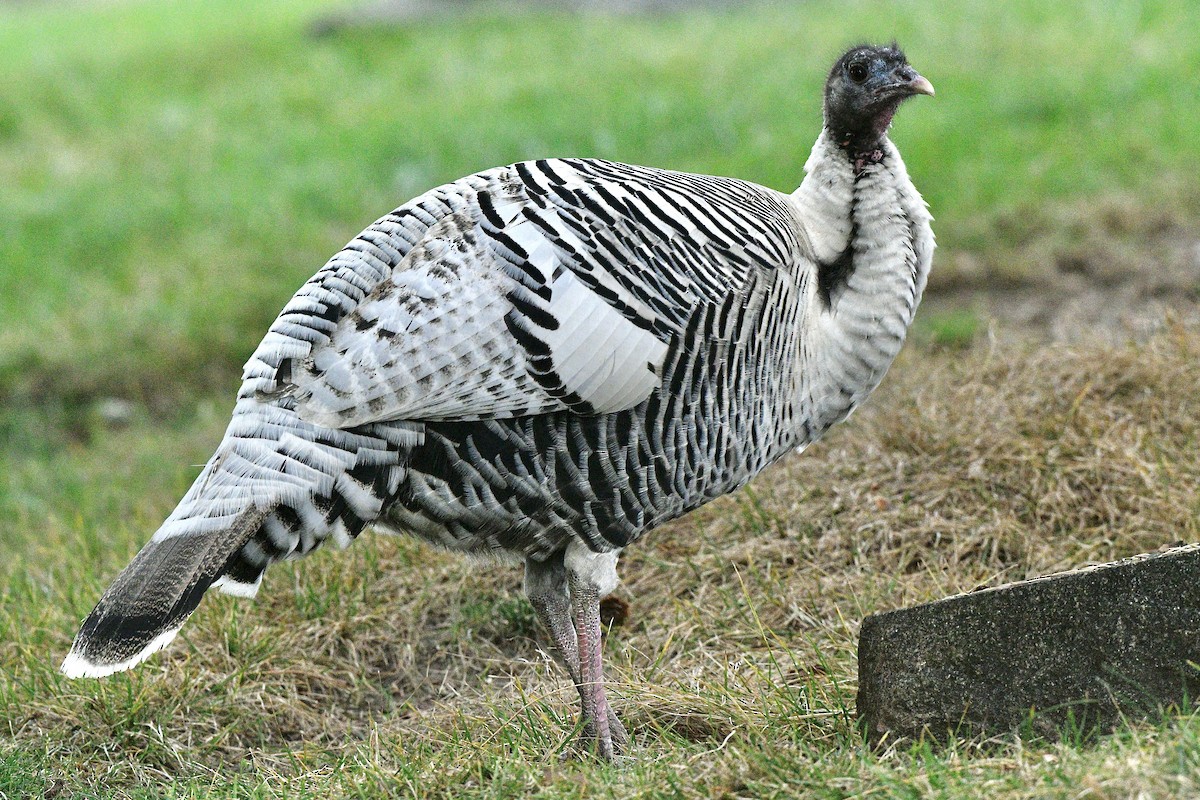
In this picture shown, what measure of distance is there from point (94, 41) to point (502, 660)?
43.7 feet

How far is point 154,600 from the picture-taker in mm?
3221

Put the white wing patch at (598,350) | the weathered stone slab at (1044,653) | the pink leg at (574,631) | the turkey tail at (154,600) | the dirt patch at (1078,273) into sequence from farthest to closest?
the dirt patch at (1078,273) → the pink leg at (574,631) → the white wing patch at (598,350) → the turkey tail at (154,600) → the weathered stone slab at (1044,653)

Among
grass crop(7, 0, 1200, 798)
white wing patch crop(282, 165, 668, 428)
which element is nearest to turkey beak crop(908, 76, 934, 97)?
white wing patch crop(282, 165, 668, 428)

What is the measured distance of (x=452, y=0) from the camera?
13883 mm

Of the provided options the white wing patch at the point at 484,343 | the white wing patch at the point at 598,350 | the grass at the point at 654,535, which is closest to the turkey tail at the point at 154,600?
the white wing patch at the point at 484,343

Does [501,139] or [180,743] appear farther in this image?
[501,139]

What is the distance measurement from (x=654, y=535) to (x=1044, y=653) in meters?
1.92

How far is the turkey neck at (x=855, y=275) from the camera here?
Answer: 373 cm

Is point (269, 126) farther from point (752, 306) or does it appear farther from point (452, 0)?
point (752, 306)

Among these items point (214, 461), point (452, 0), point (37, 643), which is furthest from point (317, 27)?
point (214, 461)

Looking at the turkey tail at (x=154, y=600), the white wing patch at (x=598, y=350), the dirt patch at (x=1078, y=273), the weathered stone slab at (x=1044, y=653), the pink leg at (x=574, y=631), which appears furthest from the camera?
the dirt patch at (x=1078, y=273)

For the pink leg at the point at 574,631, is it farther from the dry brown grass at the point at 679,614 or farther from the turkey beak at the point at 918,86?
the turkey beak at the point at 918,86

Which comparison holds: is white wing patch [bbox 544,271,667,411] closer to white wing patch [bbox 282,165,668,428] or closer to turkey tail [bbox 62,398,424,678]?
white wing patch [bbox 282,165,668,428]

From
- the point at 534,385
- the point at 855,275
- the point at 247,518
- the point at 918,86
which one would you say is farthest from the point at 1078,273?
the point at 247,518
